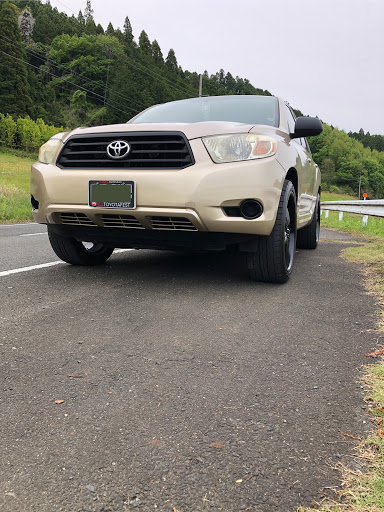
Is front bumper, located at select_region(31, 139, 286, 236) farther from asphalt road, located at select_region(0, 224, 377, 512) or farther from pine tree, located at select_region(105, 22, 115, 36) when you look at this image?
pine tree, located at select_region(105, 22, 115, 36)

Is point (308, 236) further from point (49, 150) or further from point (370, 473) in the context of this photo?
point (370, 473)

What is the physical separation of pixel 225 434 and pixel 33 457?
61 cm

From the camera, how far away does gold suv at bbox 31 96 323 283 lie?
322 centimetres

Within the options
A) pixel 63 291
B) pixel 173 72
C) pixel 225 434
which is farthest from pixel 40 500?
pixel 173 72

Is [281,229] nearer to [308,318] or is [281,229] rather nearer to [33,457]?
[308,318]

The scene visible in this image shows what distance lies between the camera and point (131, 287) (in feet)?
11.7

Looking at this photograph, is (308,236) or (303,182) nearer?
(303,182)

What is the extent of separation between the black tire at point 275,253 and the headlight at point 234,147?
504mm

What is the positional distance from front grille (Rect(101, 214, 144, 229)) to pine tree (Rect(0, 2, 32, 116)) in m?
73.3

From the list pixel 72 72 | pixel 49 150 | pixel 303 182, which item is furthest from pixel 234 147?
pixel 72 72

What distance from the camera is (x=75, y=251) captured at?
4238 millimetres

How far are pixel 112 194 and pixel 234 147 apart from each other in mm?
939

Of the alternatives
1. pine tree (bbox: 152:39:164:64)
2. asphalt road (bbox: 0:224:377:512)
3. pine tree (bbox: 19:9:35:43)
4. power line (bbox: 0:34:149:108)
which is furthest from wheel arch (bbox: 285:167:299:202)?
pine tree (bbox: 19:9:35:43)

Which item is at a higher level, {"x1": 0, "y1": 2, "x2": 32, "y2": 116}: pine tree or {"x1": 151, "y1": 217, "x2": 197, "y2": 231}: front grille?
{"x1": 0, "y1": 2, "x2": 32, "y2": 116}: pine tree
